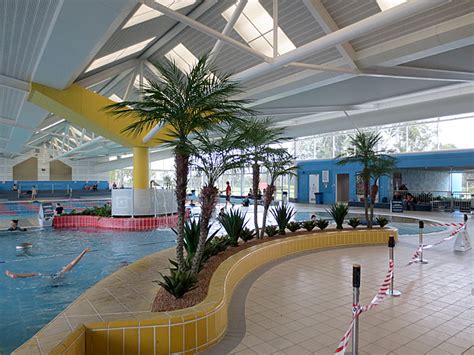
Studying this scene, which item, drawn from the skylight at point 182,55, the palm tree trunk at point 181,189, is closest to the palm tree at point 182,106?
the palm tree trunk at point 181,189

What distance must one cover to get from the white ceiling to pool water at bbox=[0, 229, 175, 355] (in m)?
4.55

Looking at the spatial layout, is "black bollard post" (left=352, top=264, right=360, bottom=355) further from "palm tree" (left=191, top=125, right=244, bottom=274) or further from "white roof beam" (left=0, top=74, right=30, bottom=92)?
"white roof beam" (left=0, top=74, right=30, bottom=92)

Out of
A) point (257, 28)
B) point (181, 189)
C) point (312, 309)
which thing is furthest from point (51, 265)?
point (257, 28)

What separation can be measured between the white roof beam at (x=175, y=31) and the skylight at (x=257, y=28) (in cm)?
53

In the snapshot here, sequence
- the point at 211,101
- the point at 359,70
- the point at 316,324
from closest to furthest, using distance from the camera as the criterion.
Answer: the point at 316,324 → the point at 211,101 → the point at 359,70

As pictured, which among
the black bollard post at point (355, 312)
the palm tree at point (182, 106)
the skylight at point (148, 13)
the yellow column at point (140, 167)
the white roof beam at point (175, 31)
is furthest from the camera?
the yellow column at point (140, 167)

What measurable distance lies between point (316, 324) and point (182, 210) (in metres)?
2.02

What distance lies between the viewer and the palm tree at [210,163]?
4230mm

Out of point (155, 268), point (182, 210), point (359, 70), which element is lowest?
point (155, 268)

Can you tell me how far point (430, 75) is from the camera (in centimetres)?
1004

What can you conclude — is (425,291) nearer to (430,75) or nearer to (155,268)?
(155,268)

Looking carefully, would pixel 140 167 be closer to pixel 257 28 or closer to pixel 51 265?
pixel 51 265

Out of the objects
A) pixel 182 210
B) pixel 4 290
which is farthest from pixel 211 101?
pixel 4 290

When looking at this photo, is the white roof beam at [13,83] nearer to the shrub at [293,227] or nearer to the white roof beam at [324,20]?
the white roof beam at [324,20]
